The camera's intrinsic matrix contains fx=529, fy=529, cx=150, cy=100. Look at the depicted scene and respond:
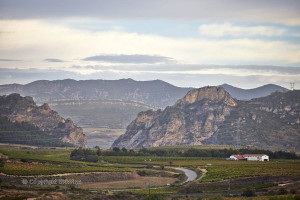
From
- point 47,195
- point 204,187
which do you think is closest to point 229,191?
point 204,187

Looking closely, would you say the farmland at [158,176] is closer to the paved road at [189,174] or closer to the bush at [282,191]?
the bush at [282,191]

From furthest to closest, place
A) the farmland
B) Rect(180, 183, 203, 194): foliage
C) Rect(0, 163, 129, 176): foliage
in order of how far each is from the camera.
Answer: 1. Rect(0, 163, 129, 176): foliage
2. the farmland
3. Rect(180, 183, 203, 194): foliage

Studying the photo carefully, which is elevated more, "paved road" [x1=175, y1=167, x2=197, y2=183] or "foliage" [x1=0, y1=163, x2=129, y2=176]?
"foliage" [x1=0, y1=163, x2=129, y2=176]

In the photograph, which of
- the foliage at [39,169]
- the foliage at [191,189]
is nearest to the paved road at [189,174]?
the foliage at [191,189]

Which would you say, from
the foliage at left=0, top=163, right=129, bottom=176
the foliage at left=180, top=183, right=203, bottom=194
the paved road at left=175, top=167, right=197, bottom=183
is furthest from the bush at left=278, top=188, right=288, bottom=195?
the foliage at left=0, top=163, right=129, bottom=176

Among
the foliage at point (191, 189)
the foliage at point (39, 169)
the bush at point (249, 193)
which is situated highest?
the foliage at point (39, 169)

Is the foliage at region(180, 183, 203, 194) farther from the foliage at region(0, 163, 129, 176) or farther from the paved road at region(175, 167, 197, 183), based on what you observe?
the foliage at region(0, 163, 129, 176)

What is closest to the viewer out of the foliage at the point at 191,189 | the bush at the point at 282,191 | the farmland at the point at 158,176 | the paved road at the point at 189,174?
the bush at the point at 282,191

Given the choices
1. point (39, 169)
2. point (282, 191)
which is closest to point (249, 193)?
point (282, 191)

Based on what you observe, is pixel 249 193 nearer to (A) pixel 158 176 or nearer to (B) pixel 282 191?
(B) pixel 282 191

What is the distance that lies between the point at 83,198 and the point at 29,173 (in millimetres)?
33579

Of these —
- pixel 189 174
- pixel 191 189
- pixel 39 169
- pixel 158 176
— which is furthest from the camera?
pixel 189 174

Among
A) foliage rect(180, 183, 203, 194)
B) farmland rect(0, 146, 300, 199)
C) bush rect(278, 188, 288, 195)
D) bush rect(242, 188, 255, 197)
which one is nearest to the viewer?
bush rect(278, 188, 288, 195)

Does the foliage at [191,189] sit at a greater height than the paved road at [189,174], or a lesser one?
lesser
